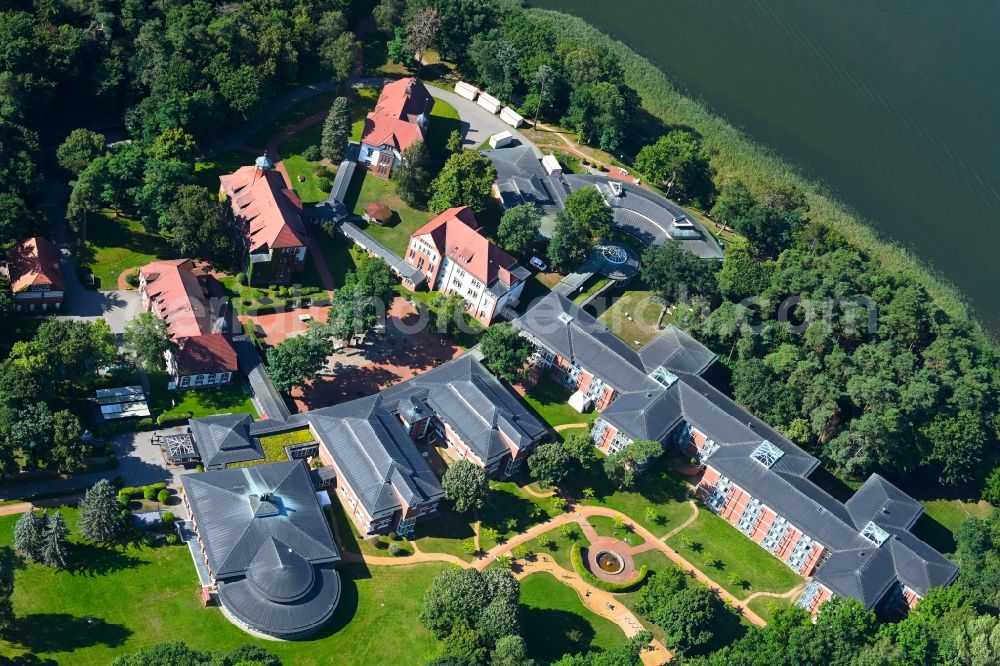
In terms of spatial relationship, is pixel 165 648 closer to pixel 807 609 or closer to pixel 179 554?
pixel 179 554

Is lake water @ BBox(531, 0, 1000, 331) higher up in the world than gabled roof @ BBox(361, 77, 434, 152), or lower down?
higher up

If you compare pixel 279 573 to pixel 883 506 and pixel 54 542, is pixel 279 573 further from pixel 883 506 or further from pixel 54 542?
pixel 883 506

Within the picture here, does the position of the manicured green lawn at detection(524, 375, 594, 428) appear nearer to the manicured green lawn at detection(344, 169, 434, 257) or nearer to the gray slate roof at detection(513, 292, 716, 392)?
the gray slate roof at detection(513, 292, 716, 392)

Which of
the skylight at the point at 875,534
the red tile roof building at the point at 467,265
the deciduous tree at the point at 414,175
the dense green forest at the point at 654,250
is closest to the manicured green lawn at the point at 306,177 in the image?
the dense green forest at the point at 654,250

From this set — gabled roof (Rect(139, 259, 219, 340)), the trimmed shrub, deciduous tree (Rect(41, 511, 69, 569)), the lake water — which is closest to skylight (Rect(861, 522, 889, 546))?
the lake water

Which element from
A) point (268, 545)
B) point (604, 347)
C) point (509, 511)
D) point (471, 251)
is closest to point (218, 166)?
point (471, 251)

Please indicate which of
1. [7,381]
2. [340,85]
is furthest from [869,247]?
[7,381]
